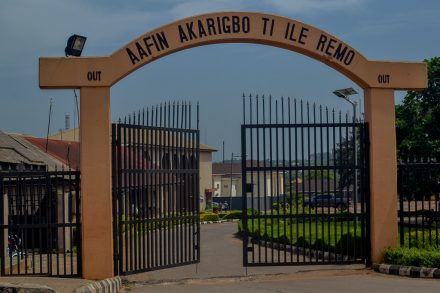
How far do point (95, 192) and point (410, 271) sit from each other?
18.1 ft

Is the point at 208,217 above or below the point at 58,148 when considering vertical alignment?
below

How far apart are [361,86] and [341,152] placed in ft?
4.32

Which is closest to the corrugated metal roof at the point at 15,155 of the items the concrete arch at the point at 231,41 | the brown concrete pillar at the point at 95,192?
the brown concrete pillar at the point at 95,192

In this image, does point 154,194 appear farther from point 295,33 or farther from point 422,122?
point 422,122

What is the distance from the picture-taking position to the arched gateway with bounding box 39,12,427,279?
11.5 meters

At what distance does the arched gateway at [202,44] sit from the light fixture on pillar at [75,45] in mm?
350

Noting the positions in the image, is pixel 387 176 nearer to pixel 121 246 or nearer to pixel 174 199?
pixel 174 199

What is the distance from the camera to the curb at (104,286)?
387 inches

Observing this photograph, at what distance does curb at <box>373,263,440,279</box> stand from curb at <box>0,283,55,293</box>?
19.4 feet

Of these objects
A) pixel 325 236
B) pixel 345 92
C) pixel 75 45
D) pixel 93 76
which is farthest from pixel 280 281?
pixel 345 92

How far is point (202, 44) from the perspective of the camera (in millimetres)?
11984

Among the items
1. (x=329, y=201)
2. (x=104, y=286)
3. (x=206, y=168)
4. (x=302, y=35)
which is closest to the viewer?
(x=104, y=286)

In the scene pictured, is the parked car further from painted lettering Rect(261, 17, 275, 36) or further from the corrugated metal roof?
the corrugated metal roof

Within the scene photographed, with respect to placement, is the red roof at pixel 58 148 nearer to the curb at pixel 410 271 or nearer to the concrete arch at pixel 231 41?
the concrete arch at pixel 231 41
